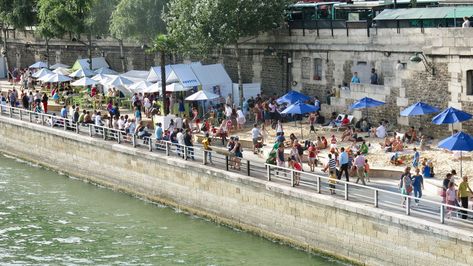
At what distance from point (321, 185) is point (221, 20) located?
1443cm

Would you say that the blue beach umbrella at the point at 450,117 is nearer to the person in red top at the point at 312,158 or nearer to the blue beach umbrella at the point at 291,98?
the person in red top at the point at 312,158

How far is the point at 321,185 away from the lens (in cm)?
3033

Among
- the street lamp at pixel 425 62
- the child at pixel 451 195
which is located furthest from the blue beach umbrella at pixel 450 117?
the child at pixel 451 195

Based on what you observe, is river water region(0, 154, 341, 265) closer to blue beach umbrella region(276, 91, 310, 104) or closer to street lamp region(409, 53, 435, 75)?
blue beach umbrella region(276, 91, 310, 104)

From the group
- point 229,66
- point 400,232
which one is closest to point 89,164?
point 229,66

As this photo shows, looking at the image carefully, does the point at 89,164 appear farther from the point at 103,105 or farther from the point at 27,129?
the point at 103,105

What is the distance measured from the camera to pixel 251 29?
1714 inches

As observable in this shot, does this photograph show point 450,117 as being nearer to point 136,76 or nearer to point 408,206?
point 408,206

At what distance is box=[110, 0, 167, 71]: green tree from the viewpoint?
51.6 m

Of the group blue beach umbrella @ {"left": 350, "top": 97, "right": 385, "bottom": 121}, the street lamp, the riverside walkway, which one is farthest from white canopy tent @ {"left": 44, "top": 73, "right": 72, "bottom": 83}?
the street lamp

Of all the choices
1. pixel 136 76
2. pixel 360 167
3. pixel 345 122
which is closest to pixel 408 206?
pixel 360 167

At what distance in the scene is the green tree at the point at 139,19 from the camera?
51.6 metres

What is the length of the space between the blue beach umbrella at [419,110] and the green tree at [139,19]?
19227mm

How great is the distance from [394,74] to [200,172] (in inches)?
Answer: 369
